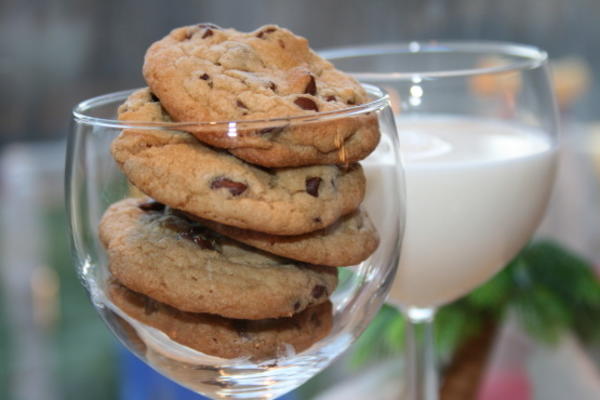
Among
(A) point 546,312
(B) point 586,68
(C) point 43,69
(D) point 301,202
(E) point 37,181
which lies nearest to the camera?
(D) point 301,202

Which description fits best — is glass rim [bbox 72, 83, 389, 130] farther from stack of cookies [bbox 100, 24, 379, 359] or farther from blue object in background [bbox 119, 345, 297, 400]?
blue object in background [bbox 119, 345, 297, 400]

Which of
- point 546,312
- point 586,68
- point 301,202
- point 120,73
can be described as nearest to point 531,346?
point 546,312

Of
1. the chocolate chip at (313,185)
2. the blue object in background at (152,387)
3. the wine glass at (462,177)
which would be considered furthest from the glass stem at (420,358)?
the chocolate chip at (313,185)

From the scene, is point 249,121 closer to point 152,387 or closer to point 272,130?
point 272,130

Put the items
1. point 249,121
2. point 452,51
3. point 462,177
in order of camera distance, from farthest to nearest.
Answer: point 452,51, point 462,177, point 249,121

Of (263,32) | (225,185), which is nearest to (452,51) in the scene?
(263,32)

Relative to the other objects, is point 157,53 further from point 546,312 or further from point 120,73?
point 120,73
